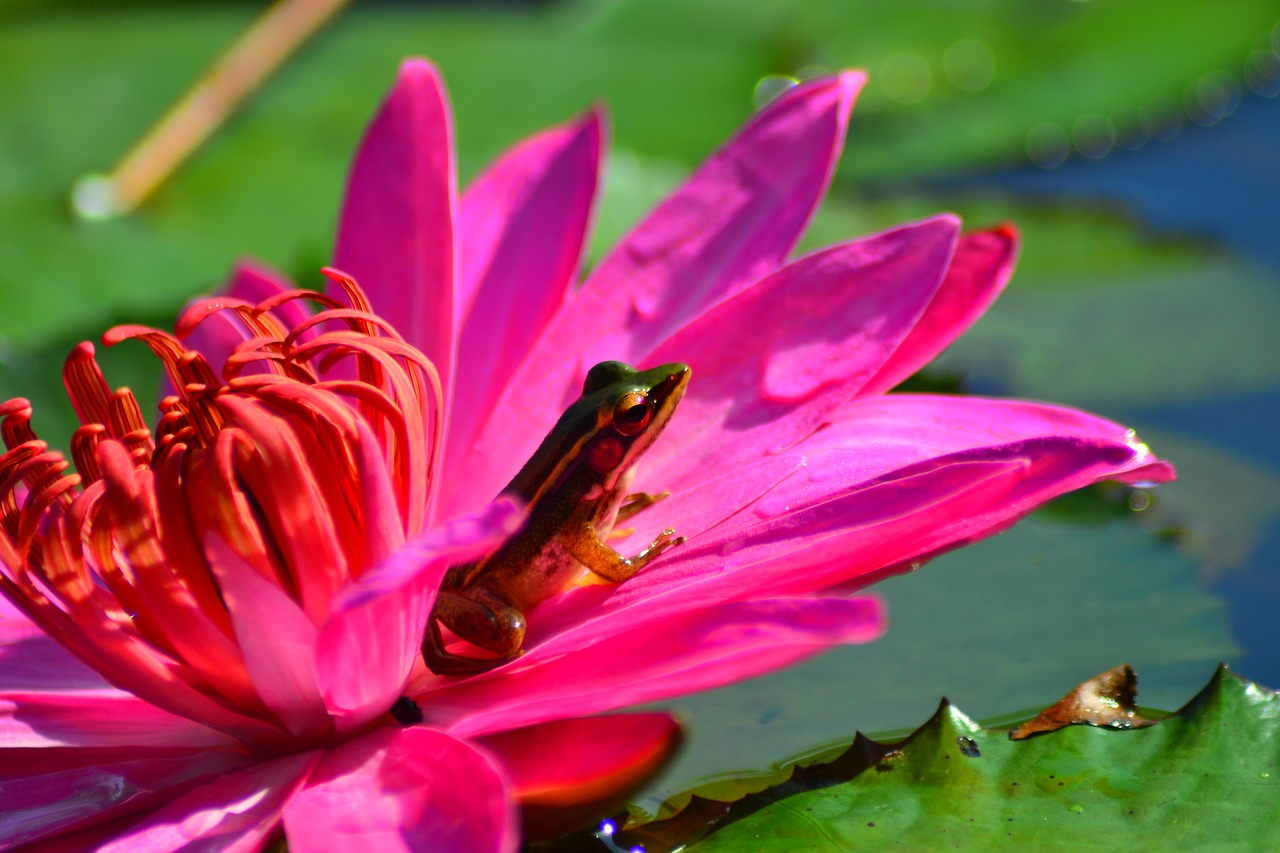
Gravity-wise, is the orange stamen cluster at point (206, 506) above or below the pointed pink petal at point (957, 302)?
below

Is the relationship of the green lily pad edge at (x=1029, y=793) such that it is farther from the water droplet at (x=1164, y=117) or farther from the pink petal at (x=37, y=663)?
the water droplet at (x=1164, y=117)

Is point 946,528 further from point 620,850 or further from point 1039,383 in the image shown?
point 1039,383

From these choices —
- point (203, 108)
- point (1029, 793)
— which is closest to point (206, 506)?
point (1029, 793)

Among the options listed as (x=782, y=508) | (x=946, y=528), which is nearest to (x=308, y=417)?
(x=782, y=508)

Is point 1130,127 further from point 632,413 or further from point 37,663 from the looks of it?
point 37,663

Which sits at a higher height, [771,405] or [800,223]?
[800,223]

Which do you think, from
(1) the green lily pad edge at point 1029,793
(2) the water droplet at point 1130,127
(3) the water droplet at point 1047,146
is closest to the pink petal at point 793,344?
(1) the green lily pad edge at point 1029,793
